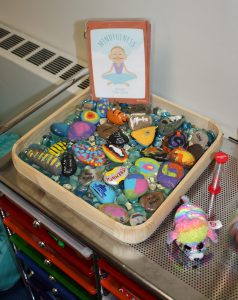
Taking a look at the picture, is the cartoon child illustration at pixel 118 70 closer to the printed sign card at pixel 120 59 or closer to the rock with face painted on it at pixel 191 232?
the printed sign card at pixel 120 59

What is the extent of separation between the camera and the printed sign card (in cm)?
103

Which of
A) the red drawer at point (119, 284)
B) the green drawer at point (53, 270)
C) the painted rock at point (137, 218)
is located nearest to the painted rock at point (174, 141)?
the painted rock at point (137, 218)

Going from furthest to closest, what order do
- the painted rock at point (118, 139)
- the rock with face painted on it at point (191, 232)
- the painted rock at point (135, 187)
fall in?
the painted rock at point (118, 139) < the painted rock at point (135, 187) < the rock with face painted on it at point (191, 232)

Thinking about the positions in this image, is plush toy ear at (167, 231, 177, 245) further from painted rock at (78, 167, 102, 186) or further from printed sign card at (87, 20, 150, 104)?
printed sign card at (87, 20, 150, 104)

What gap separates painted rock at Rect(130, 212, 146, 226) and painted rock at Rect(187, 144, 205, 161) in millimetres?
210

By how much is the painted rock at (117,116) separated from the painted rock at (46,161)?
0.63 ft

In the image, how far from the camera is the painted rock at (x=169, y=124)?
1.07 metres

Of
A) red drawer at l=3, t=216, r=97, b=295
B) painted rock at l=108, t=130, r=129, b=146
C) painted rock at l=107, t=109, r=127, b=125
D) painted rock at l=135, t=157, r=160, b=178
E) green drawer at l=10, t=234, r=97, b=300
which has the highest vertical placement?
painted rock at l=107, t=109, r=127, b=125

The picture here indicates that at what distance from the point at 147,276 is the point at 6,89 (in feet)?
3.75

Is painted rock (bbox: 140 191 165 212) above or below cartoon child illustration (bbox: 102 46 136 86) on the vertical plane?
below

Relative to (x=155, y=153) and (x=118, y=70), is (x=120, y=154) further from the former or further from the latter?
(x=118, y=70)

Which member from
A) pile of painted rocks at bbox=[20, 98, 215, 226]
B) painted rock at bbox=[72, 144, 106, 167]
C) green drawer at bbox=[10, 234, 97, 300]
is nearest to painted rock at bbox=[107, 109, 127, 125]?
pile of painted rocks at bbox=[20, 98, 215, 226]

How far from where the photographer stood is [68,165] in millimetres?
1008

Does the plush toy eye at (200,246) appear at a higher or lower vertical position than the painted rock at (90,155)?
lower
